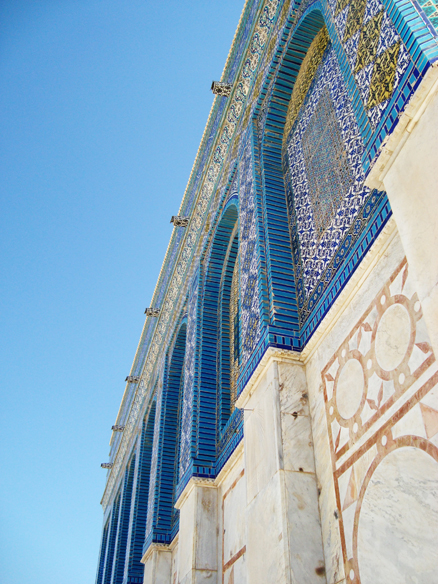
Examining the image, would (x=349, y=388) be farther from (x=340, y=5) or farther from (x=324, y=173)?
(x=340, y=5)

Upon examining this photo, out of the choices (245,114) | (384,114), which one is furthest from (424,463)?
(245,114)

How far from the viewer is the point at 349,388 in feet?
8.30

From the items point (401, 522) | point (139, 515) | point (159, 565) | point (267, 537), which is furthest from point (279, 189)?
point (139, 515)

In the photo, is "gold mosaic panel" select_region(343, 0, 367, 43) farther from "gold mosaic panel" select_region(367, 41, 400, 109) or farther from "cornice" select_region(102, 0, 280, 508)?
"cornice" select_region(102, 0, 280, 508)

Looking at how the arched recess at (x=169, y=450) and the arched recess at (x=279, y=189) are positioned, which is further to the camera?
the arched recess at (x=169, y=450)

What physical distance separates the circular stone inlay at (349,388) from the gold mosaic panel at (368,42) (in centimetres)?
135

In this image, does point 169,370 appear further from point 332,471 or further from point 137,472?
point 332,471

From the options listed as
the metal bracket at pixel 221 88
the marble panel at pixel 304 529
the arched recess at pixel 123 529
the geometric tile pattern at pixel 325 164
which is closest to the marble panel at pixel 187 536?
the marble panel at pixel 304 529

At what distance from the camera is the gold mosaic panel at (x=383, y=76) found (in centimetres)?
230

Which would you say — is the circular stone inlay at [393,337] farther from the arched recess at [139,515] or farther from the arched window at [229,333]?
the arched recess at [139,515]

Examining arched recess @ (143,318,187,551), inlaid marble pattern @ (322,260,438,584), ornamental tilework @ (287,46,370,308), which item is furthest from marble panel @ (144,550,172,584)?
inlaid marble pattern @ (322,260,438,584)

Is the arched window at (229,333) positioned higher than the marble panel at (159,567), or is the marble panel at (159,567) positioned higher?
the arched window at (229,333)

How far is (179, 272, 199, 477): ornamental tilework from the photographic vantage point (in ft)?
15.5

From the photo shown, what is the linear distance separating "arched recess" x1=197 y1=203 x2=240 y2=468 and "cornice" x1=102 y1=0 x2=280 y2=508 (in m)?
0.69
